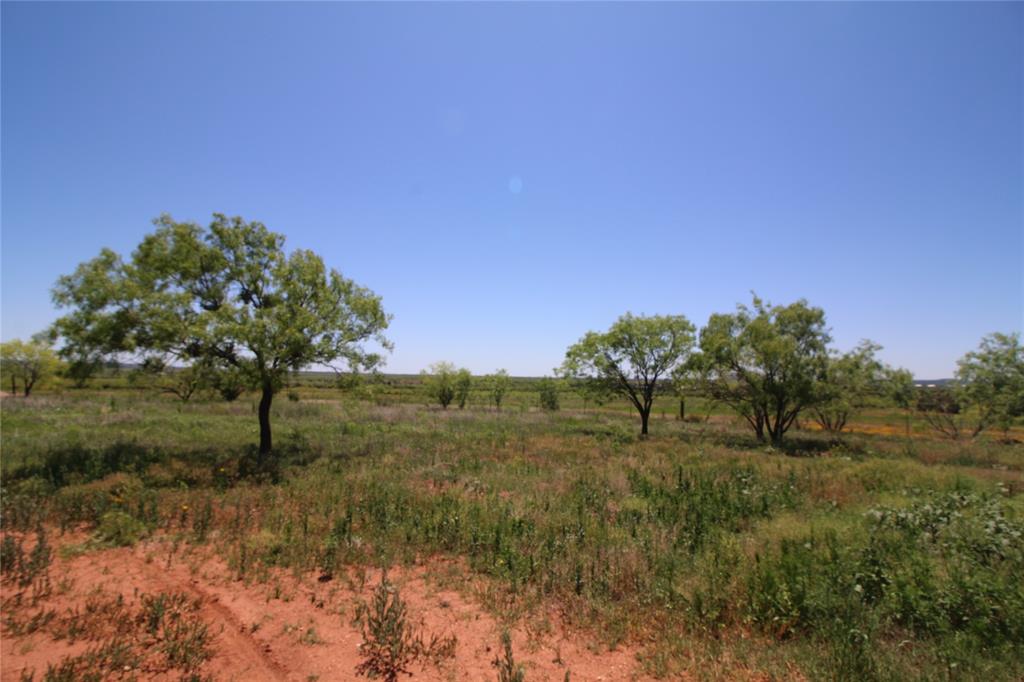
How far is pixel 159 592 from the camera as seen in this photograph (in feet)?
21.2

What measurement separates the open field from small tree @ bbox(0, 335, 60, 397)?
155ft

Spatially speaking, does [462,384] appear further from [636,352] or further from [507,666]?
[507,666]

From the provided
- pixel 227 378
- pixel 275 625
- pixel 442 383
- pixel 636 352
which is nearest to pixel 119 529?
pixel 275 625

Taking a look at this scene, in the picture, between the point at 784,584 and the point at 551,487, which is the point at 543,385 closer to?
the point at 551,487

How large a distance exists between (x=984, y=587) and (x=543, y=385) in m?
52.8

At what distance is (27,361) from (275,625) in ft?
208

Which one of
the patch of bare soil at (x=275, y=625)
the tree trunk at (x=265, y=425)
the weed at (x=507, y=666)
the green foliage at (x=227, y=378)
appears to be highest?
the green foliage at (x=227, y=378)

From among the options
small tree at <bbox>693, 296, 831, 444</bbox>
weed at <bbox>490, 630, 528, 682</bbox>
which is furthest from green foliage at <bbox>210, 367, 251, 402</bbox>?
small tree at <bbox>693, 296, 831, 444</bbox>

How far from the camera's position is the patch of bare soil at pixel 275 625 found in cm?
480

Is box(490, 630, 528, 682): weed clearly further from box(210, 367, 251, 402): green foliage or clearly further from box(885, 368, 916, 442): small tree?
box(885, 368, 916, 442): small tree

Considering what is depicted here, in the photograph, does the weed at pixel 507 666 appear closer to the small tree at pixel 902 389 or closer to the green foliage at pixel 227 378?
the green foliage at pixel 227 378

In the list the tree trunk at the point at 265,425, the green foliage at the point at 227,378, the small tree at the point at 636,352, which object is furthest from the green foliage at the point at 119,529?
the small tree at the point at 636,352

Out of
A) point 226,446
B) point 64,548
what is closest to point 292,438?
point 226,446

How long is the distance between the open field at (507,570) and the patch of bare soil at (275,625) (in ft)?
0.11
